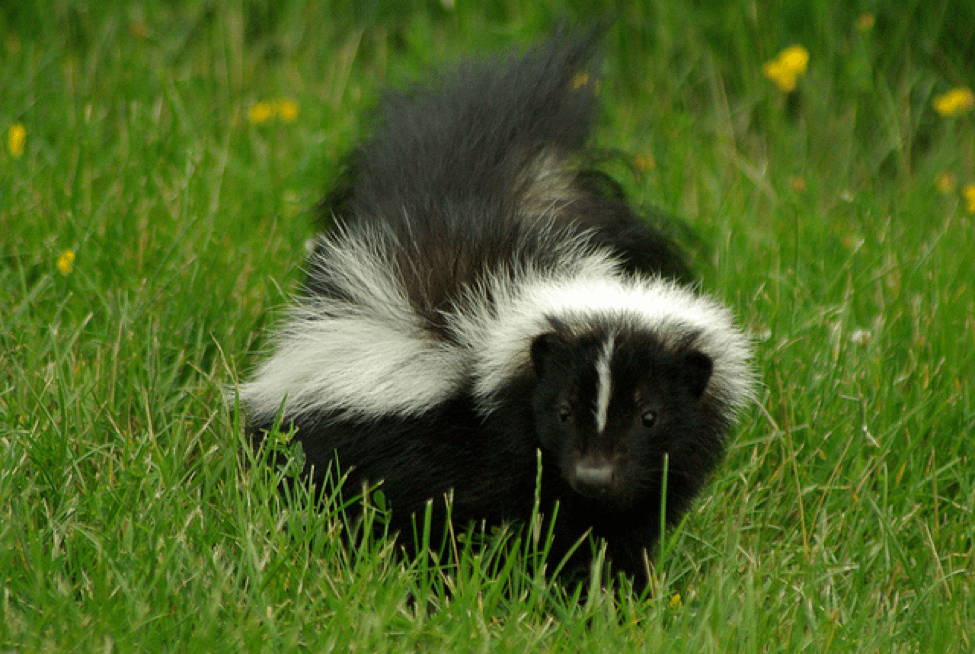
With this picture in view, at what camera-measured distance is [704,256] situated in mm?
5336

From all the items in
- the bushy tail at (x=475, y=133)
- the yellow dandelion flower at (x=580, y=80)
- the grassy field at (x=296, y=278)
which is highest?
the yellow dandelion flower at (x=580, y=80)

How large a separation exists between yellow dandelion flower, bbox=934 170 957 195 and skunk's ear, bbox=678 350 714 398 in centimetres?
332

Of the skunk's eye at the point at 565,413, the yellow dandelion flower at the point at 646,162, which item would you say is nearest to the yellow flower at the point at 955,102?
the yellow dandelion flower at the point at 646,162

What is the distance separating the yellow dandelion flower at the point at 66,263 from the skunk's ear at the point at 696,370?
8.16 ft

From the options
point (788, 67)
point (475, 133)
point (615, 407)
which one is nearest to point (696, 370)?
point (615, 407)

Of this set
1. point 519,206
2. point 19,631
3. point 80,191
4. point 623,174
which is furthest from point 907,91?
point 19,631

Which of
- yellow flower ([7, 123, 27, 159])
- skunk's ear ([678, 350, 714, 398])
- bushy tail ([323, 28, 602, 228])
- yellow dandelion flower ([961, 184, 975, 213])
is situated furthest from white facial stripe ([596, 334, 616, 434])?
yellow flower ([7, 123, 27, 159])

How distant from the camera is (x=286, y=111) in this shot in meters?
6.66

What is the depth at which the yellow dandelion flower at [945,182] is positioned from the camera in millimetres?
6715

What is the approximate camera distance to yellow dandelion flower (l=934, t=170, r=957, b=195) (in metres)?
6.71

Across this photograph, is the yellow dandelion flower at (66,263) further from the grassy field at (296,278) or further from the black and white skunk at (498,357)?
the black and white skunk at (498,357)

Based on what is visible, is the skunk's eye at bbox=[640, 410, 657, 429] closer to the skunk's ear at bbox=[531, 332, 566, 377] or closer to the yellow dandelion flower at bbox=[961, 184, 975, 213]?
the skunk's ear at bbox=[531, 332, 566, 377]

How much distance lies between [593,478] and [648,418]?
33 centimetres

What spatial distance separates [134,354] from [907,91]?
4.69 metres
